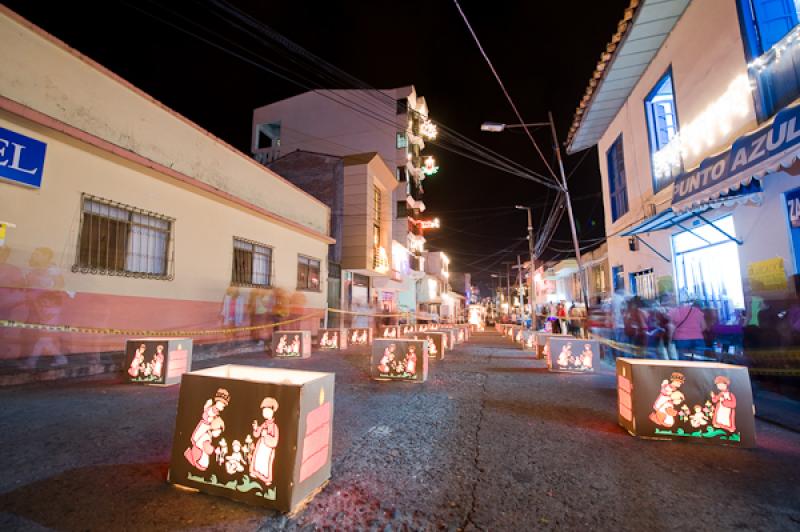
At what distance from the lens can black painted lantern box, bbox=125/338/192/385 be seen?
241 inches

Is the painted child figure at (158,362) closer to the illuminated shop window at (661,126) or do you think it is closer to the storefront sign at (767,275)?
the storefront sign at (767,275)

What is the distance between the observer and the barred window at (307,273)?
15.1m

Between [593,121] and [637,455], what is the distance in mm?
12495

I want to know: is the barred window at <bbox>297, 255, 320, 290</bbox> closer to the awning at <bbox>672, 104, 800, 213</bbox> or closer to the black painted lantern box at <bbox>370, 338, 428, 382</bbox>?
the black painted lantern box at <bbox>370, 338, 428, 382</bbox>

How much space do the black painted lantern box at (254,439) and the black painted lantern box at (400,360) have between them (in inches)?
167

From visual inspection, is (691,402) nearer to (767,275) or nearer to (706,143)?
(767,275)

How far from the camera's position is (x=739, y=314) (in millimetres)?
6922

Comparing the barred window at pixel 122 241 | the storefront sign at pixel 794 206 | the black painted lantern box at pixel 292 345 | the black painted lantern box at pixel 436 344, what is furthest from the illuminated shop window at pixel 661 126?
the barred window at pixel 122 241

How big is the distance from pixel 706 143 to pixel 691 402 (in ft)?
21.5

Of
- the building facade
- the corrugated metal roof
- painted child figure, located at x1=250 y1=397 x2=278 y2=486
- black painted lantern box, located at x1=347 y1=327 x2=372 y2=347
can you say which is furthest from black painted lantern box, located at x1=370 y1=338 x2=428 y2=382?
the corrugated metal roof

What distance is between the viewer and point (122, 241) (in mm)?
7922

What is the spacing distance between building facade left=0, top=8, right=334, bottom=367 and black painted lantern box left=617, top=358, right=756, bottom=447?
9.38m

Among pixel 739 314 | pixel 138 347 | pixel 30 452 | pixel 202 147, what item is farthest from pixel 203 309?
pixel 739 314

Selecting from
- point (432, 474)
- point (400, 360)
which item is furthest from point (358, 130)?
point (432, 474)
